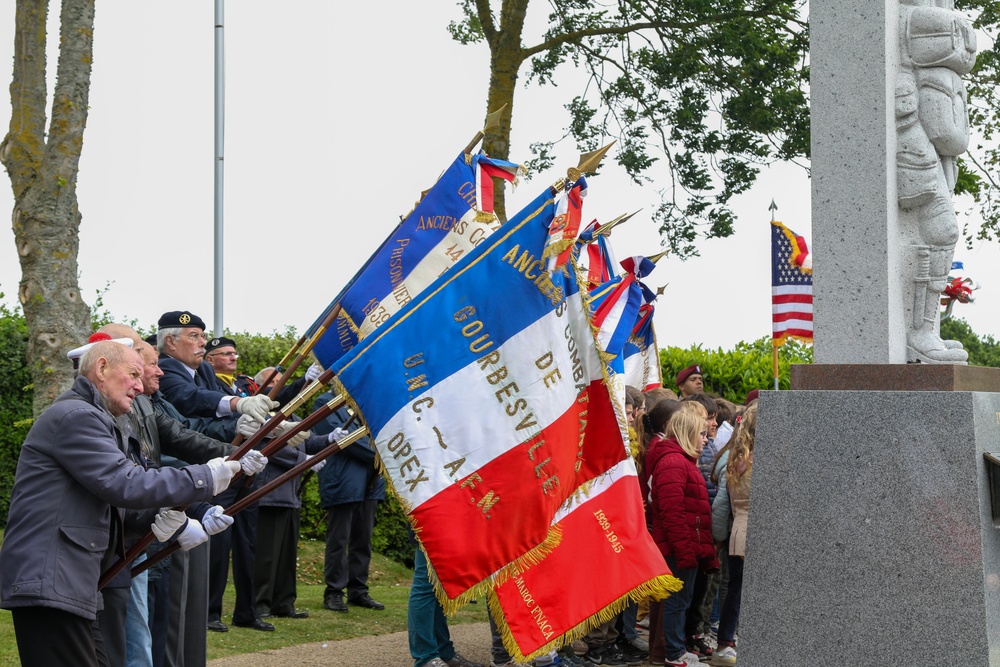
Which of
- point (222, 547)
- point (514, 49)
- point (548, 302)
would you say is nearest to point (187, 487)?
point (548, 302)

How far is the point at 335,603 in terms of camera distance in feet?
33.9

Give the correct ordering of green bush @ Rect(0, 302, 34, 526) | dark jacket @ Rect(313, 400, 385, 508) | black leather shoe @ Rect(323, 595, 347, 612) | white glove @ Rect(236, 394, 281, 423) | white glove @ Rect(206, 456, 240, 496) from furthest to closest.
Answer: green bush @ Rect(0, 302, 34, 526), dark jacket @ Rect(313, 400, 385, 508), black leather shoe @ Rect(323, 595, 347, 612), white glove @ Rect(236, 394, 281, 423), white glove @ Rect(206, 456, 240, 496)

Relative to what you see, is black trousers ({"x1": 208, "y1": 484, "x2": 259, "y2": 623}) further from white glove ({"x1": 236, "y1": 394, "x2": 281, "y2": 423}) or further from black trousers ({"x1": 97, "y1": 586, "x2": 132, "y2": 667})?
black trousers ({"x1": 97, "y1": 586, "x2": 132, "y2": 667})

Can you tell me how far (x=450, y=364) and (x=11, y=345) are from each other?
970 cm

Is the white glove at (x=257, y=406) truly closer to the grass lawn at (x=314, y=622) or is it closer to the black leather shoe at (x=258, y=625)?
the grass lawn at (x=314, y=622)

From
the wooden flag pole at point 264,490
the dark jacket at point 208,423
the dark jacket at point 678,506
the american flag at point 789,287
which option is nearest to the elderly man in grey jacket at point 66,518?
the wooden flag pole at point 264,490

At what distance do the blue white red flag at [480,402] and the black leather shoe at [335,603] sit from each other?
5020 millimetres

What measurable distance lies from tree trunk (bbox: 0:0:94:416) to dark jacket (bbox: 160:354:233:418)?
3829mm

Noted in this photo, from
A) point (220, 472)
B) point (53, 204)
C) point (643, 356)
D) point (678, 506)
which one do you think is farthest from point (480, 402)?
point (53, 204)

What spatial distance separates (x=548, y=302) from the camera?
5.70 meters

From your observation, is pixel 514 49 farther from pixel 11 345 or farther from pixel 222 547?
pixel 222 547

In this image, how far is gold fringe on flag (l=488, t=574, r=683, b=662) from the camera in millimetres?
5781

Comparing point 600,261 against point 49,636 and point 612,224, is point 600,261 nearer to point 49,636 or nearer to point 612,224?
point 612,224

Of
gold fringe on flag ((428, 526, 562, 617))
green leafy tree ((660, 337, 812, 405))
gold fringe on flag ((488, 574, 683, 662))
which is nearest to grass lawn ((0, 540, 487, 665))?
gold fringe on flag ((488, 574, 683, 662))
